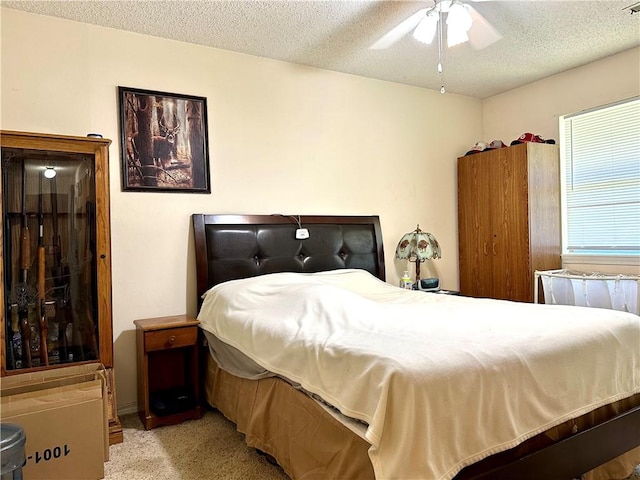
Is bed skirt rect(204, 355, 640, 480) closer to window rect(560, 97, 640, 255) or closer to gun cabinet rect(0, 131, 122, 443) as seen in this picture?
gun cabinet rect(0, 131, 122, 443)

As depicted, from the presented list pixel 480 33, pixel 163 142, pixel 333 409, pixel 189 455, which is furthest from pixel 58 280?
pixel 480 33

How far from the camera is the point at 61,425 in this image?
1.93m

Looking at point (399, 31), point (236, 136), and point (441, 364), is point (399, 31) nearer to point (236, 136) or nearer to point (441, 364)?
point (236, 136)

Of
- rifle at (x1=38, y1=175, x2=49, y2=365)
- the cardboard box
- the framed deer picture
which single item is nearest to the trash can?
the cardboard box

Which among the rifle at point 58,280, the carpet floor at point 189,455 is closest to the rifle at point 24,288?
the rifle at point 58,280

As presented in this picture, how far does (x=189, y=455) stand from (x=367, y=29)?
110 inches

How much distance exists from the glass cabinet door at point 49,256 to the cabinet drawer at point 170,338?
286 millimetres

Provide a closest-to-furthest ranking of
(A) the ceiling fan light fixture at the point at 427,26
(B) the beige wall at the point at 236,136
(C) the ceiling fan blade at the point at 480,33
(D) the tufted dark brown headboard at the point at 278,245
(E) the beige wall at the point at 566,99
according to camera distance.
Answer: (A) the ceiling fan light fixture at the point at 427,26 < (C) the ceiling fan blade at the point at 480,33 < (B) the beige wall at the point at 236,136 < (D) the tufted dark brown headboard at the point at 278,245 < (E) the beige wall at the point at 566,99

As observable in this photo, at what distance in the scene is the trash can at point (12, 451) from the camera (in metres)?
1.61

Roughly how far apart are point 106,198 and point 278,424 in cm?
159

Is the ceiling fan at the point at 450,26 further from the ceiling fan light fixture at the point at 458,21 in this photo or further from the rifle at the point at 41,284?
the rifle at the point at 41,284

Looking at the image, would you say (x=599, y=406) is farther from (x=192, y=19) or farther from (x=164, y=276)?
(x=192, y=19)

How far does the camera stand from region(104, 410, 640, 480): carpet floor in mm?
2105

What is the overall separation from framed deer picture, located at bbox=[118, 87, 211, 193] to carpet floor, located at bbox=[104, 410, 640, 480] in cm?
154
